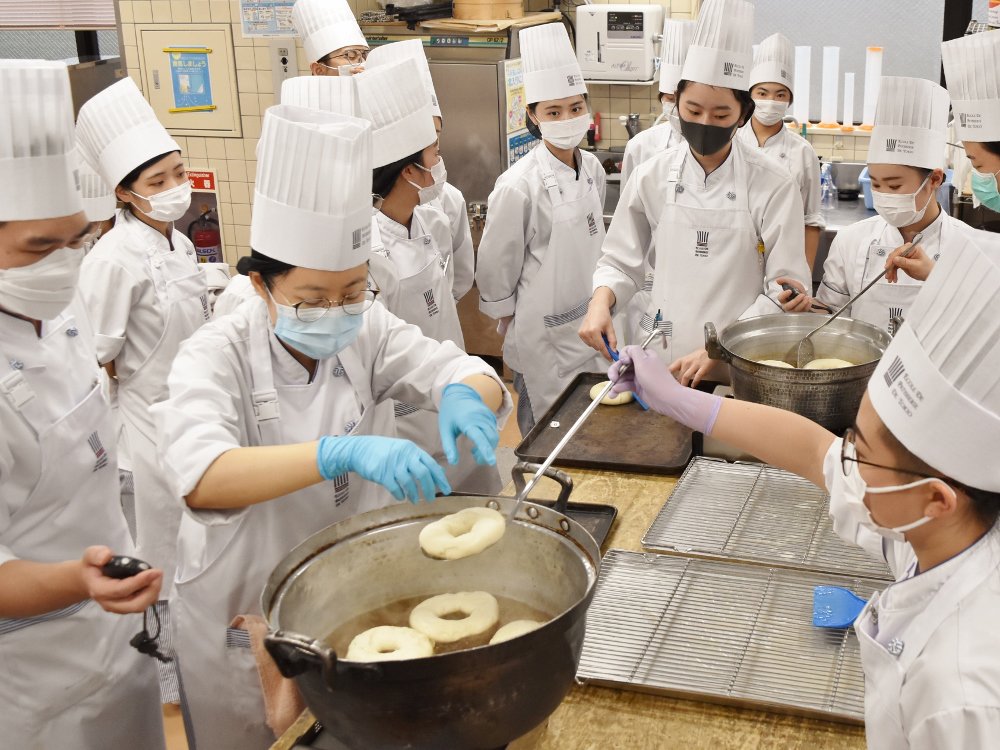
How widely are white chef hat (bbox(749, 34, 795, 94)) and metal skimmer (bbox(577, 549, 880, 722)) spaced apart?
308cm

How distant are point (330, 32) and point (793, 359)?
263 cm

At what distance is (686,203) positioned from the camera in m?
3.17

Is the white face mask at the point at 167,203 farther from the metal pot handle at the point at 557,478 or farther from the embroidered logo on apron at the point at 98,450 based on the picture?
the metal pot handle at the point at 557,478

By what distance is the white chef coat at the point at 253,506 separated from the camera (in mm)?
1885

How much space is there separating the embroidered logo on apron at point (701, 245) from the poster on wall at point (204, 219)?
3.40 m

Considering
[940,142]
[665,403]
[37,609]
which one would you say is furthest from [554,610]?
[940,142]

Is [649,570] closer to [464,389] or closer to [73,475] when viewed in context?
[464,389]

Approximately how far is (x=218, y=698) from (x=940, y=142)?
103 inches

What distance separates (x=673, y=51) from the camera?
15.0 feet

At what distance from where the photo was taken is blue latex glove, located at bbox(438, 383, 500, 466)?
1774mm

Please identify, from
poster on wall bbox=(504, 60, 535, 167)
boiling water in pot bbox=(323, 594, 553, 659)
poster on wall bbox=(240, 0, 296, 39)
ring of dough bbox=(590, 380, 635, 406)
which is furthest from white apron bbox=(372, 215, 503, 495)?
poster on wall bbox=(240, 0, 296, 39)

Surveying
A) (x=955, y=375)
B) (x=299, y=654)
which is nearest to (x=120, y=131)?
(x=299, y=654)

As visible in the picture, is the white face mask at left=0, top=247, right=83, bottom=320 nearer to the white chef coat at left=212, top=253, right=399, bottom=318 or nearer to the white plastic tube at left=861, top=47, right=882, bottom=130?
the white chef coat at left=212, top=253, right=399, bottom=318

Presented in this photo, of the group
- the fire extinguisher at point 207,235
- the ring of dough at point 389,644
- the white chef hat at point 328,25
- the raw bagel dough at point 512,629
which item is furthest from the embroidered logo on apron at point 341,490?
the fire extinguisher at point 207,235
